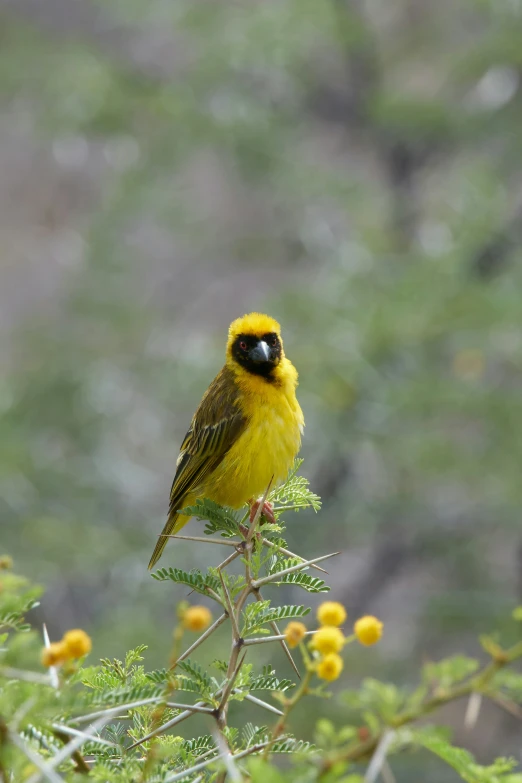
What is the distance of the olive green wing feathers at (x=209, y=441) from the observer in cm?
305

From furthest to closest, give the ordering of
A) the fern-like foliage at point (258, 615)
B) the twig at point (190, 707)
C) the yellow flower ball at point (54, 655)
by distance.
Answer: the fern-like foliage at point (258, 615), the twig at point (190, 707), the yellow flower ball at point (54, 655)

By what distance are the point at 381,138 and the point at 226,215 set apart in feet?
11.3

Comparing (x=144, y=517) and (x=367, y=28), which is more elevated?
(x=367, y=28)

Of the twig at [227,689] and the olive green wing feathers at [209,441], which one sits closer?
the twig at [227,689]

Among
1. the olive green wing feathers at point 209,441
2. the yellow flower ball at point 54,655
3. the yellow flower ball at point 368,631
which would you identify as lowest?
the olive green wing feathers at point 209,441

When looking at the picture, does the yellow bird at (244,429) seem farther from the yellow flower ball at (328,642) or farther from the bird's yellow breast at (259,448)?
the yellow flower ball at (328,642)

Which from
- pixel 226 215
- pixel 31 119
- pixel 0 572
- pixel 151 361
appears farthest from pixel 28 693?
pixel 226 215

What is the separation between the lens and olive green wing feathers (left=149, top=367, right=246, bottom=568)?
10.00ft

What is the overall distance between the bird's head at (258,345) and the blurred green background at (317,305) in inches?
192

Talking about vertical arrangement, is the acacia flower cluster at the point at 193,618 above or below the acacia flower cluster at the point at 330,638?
above

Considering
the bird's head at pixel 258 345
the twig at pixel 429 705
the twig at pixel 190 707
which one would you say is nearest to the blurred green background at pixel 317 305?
the bird's head at pixel 258 345

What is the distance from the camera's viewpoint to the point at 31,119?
1101 cm

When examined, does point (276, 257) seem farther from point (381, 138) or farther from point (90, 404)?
point (90, 404)

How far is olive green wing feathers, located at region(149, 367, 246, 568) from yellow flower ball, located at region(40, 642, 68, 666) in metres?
2.07
